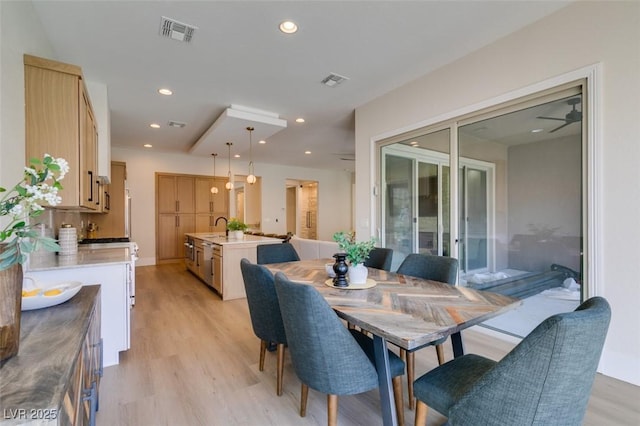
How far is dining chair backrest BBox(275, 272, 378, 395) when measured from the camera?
1.35 m

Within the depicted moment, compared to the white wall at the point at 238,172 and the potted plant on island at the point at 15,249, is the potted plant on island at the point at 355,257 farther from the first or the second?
the white wall at the point at 238,172

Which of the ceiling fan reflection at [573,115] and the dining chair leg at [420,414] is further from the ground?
the ceiling fan reflection at [573,115]

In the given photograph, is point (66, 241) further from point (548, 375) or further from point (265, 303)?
point (548, 375)

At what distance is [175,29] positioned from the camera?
2449mm

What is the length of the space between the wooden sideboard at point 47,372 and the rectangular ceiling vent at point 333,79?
3.06 metres

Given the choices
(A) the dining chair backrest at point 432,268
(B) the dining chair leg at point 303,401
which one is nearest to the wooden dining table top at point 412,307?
(A) the dining chair backrest at point 432,268

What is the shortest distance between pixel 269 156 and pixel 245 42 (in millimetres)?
5096

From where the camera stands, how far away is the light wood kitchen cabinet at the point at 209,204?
746 cm

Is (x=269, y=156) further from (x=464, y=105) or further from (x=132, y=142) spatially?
(x=464, y=105)

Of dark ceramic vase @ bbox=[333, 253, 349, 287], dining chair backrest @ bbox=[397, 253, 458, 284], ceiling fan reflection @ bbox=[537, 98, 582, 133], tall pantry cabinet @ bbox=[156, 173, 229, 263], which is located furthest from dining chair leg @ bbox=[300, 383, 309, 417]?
tall pantry cabinet @ bbox=[156, 173, 229, 263]

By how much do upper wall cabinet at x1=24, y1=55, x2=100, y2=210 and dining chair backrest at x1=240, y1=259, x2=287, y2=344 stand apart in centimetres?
157

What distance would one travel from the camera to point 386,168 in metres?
4.05

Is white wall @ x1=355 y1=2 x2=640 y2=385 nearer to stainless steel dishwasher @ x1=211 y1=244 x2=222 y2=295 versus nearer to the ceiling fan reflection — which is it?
the ceiling fan reflection

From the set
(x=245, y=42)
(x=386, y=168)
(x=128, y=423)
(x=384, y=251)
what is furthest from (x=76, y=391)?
(x=386, y=168)
